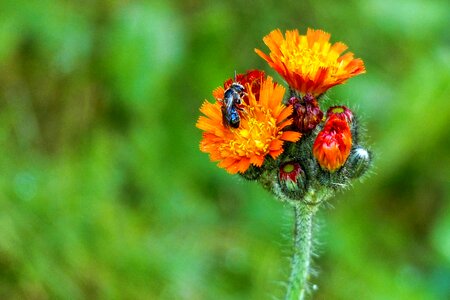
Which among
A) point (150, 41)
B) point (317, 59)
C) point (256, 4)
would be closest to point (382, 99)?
point (256, 4)

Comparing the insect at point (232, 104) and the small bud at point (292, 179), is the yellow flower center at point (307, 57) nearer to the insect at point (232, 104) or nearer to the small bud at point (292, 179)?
the insect at point (232, 104)

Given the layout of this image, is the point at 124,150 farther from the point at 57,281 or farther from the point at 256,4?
the point at 256,4

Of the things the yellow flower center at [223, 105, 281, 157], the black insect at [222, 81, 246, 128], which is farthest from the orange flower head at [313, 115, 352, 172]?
the black insect at [222, 81, 246, 128]

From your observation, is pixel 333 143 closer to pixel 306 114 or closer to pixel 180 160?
pixel 306 114

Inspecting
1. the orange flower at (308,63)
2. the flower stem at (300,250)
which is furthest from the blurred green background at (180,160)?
the orange flower at (308,63)

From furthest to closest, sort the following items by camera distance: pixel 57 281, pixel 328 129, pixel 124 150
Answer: pixel 124 150, pixel 57 281, pixel 328 129

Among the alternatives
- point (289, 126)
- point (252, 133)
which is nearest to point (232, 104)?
point (252, 133)
